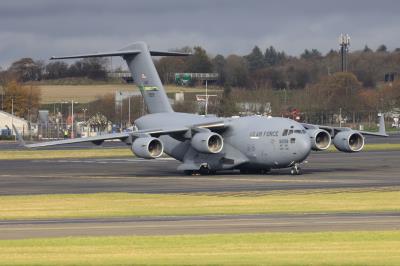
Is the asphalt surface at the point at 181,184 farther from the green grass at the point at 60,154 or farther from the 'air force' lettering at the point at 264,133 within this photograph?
the green grass at the point at 60,154

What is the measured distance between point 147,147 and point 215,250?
33372 mm

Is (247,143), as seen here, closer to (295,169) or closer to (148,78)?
(295,169)

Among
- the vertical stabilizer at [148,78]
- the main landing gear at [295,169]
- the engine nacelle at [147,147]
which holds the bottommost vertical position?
the main landing gear at [295,169]

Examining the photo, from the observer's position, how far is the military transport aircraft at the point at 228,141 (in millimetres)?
57875

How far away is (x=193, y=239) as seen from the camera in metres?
26.4

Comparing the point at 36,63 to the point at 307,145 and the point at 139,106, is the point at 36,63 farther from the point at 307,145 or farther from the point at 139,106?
the point at 307,145

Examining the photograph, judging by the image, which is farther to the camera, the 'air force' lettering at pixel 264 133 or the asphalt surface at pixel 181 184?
the 'air force' lettering at pixel 264 133

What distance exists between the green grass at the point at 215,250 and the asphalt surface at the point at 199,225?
149 centimetres

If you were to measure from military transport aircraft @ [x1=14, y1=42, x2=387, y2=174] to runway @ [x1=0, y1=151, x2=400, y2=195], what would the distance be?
0.95 m

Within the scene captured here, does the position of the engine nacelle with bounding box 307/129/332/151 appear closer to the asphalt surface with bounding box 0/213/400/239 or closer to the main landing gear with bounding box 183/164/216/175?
the main landing gear with bounding box 183/164/216/175

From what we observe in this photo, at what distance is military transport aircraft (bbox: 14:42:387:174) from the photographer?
5788 cm

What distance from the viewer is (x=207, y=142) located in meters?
58.9

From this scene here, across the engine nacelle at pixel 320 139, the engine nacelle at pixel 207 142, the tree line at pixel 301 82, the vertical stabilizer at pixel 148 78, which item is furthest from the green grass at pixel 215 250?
the tree line at pixel 301 82

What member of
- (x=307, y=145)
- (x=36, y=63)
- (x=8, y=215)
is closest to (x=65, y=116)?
(x=36, y=63)
